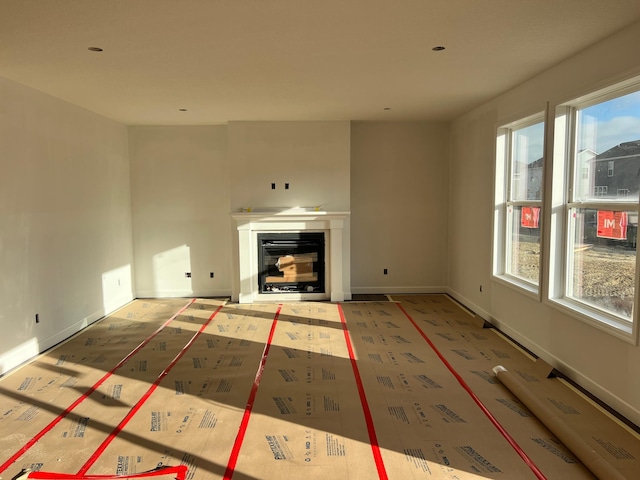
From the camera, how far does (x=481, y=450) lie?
284cm

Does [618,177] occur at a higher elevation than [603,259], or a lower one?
higher

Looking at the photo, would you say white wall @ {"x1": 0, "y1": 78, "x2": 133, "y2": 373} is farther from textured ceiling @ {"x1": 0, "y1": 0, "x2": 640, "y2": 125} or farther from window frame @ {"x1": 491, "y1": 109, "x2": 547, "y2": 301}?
window frame @ {"x1": 491, "y1": 109, "x2": 547, "y2": 301}

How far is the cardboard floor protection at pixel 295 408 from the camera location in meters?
2.72

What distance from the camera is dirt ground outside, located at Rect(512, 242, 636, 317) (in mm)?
3322

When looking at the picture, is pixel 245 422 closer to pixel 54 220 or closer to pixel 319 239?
pixel 54 220

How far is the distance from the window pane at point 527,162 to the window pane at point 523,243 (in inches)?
6.5

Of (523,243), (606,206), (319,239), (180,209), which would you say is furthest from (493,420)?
(180,209)

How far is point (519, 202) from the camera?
4.92m

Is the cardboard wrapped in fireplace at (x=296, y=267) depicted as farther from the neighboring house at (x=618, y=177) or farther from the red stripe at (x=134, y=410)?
the neighboring house at (x=618, y=177)

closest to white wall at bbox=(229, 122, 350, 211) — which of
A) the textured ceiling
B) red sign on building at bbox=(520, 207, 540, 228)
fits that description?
the textured ceiling

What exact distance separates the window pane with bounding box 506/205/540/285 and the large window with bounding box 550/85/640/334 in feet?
1.66

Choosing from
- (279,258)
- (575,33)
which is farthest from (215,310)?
(575,33)

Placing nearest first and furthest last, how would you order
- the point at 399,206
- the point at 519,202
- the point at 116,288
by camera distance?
the point at 519,202
the point at 116,288
the point at 399,206

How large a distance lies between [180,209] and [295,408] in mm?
4515
